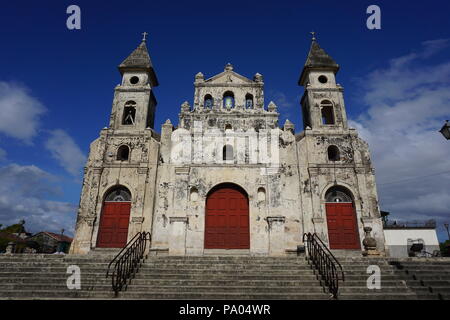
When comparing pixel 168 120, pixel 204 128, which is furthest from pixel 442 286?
pixel 168 120

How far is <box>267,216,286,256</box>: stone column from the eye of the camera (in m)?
14.8

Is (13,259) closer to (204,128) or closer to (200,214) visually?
(200,214)

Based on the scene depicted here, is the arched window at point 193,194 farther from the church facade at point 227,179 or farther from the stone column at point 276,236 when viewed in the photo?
the stone column at point 276,236

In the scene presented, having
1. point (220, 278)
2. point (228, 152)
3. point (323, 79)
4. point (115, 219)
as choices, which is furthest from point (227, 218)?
point (323, 79)

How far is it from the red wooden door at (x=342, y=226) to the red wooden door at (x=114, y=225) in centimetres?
1070

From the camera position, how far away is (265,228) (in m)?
15.3

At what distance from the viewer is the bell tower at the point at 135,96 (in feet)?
60.4

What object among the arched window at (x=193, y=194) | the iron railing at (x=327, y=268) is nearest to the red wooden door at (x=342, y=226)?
the iron railing at (x=327, y=268)

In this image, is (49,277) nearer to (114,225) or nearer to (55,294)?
(55,294)

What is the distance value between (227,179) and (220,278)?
241 inches

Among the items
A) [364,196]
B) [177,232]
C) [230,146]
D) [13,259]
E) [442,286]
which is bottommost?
[442,286]

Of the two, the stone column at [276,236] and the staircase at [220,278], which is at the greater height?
the stone column at [276,236]

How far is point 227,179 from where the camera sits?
16266 millimetres

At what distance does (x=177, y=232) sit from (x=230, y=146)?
5.57m
